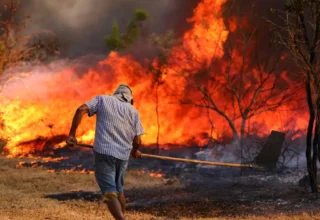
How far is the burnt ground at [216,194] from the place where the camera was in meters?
7.85

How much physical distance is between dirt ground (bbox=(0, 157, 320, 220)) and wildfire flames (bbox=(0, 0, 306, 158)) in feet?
16.5

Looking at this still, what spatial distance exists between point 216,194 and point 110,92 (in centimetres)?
1059

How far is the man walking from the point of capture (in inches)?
217

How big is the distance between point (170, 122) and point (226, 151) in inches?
140

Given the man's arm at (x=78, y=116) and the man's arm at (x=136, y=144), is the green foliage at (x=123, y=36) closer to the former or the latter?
the man's arm at (x=136, y=144)

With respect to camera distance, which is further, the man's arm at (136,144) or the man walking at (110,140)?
the man's arm at (136,144)

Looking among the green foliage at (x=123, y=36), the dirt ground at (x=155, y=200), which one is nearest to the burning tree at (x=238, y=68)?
the dirt ground at (x=155, y=200)

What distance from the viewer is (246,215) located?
24.1 feet

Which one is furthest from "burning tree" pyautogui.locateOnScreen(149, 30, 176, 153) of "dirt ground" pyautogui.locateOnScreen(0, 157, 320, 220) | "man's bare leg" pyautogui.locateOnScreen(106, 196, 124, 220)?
"man's bare leg" pyautogui.locateOnScreen(106, 196, 124, 220)

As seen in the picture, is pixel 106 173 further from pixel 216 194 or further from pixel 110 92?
pixel 110 92

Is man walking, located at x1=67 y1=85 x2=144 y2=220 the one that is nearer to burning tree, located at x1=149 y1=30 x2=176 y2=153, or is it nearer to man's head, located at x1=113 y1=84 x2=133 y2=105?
man's head, located at x1=113 y1=84 x2=133 y2=105

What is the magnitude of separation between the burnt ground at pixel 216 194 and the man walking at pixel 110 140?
8.01 ft

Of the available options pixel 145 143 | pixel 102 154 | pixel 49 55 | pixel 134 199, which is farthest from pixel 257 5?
pixel 49 55

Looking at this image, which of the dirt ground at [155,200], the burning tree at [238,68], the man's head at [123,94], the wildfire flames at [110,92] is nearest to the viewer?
the man's head at [123,94]
